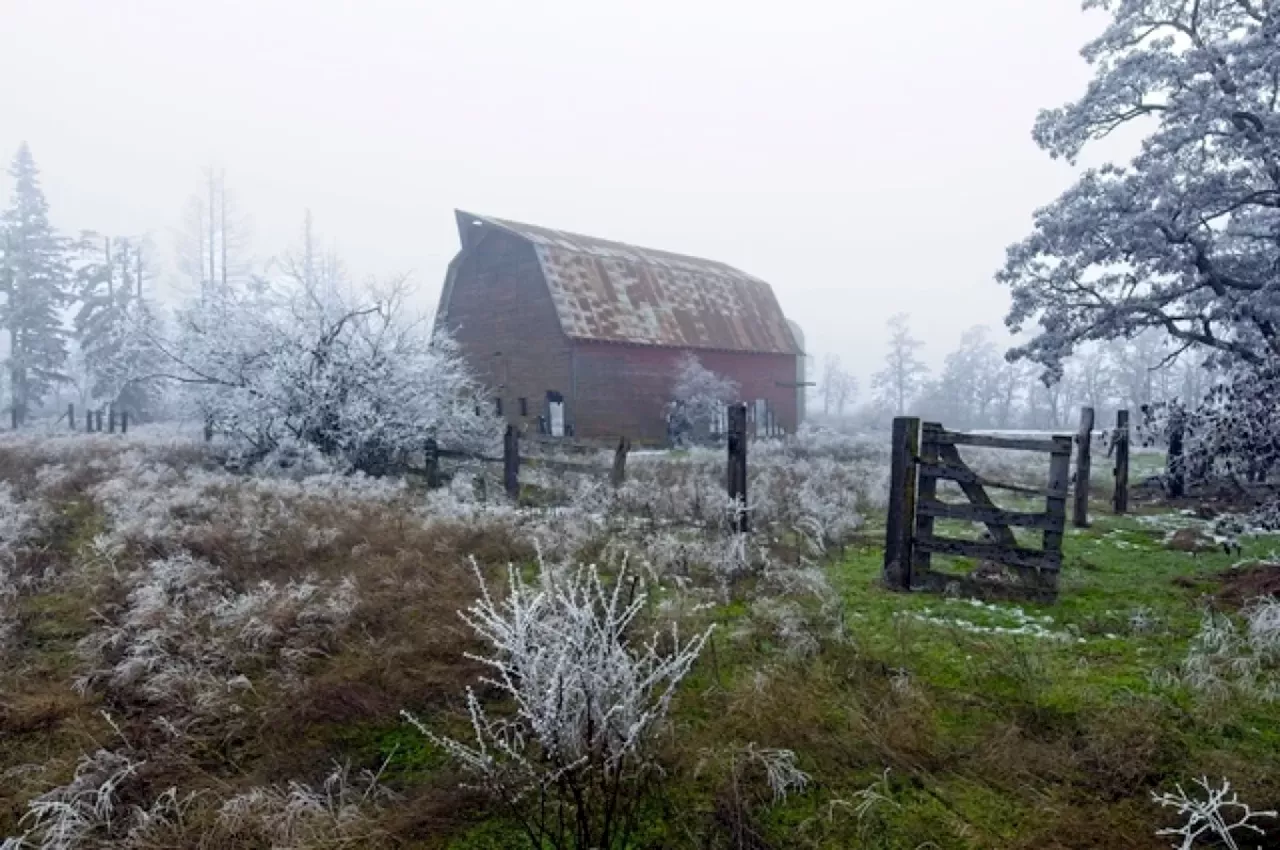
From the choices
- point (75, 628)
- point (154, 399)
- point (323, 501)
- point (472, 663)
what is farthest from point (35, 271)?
point (472, 663)

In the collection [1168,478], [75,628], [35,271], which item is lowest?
[75,628]

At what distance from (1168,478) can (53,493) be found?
16.6m

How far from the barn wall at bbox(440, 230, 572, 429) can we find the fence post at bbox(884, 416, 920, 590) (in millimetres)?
21518

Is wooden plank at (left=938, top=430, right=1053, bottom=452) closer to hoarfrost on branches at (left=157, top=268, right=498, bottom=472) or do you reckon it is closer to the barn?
hoarfrost on branches at (left=157, top=268, right=498, bottom=472)

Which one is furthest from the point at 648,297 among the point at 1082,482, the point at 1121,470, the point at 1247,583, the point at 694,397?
the point at 1247,583

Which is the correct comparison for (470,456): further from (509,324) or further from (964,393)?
(964,393)

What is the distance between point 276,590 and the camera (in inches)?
271

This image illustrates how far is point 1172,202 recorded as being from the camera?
14.0 meters

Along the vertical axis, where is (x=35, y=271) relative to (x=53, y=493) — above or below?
above

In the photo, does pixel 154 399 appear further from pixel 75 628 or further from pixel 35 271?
pixel 75 628

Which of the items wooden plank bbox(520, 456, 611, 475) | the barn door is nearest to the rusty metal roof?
the barn door

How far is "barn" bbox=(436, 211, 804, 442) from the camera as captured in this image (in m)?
29.0

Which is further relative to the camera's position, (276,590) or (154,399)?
(154,399)

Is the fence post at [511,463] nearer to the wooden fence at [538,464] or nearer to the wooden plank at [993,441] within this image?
the wooden fence at [538,464]
